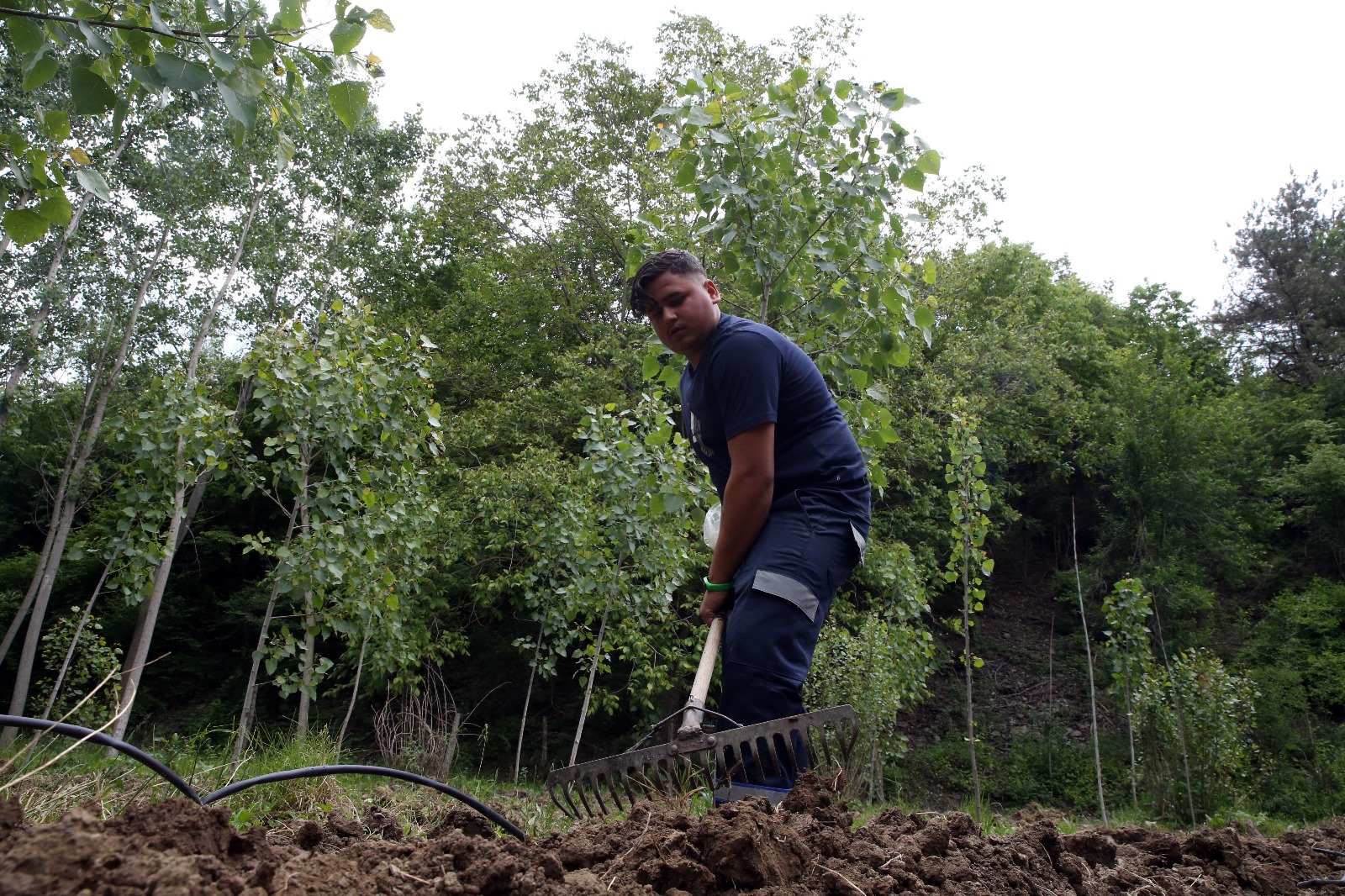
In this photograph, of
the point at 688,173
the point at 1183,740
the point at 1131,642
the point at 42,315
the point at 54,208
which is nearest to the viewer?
the point at 54,208

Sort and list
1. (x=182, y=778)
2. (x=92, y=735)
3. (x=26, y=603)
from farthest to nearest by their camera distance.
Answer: (x=26, y=603)
(x=182, y=778)
(x=92, y=735)

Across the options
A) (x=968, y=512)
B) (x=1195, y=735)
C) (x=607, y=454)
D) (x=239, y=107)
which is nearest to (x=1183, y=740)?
(x=1195, y=735)

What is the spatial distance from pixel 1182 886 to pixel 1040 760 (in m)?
13.2

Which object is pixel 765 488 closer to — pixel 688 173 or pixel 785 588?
pixel 785 588

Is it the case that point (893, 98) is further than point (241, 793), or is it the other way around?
point (893, 98)

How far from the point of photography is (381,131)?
18.5 m

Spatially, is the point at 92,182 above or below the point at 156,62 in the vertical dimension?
below

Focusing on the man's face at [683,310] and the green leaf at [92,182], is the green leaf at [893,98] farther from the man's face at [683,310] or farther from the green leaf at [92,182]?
the green leaf at [92,182]

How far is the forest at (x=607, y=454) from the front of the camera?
567cm

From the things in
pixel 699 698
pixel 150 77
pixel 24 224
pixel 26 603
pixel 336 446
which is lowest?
pixel 699 698

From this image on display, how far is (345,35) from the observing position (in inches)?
85.4

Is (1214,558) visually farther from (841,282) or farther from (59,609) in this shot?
(59,609)

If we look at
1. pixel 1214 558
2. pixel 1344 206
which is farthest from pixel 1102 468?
pixel 1344 206

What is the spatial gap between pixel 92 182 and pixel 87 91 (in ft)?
0.88
